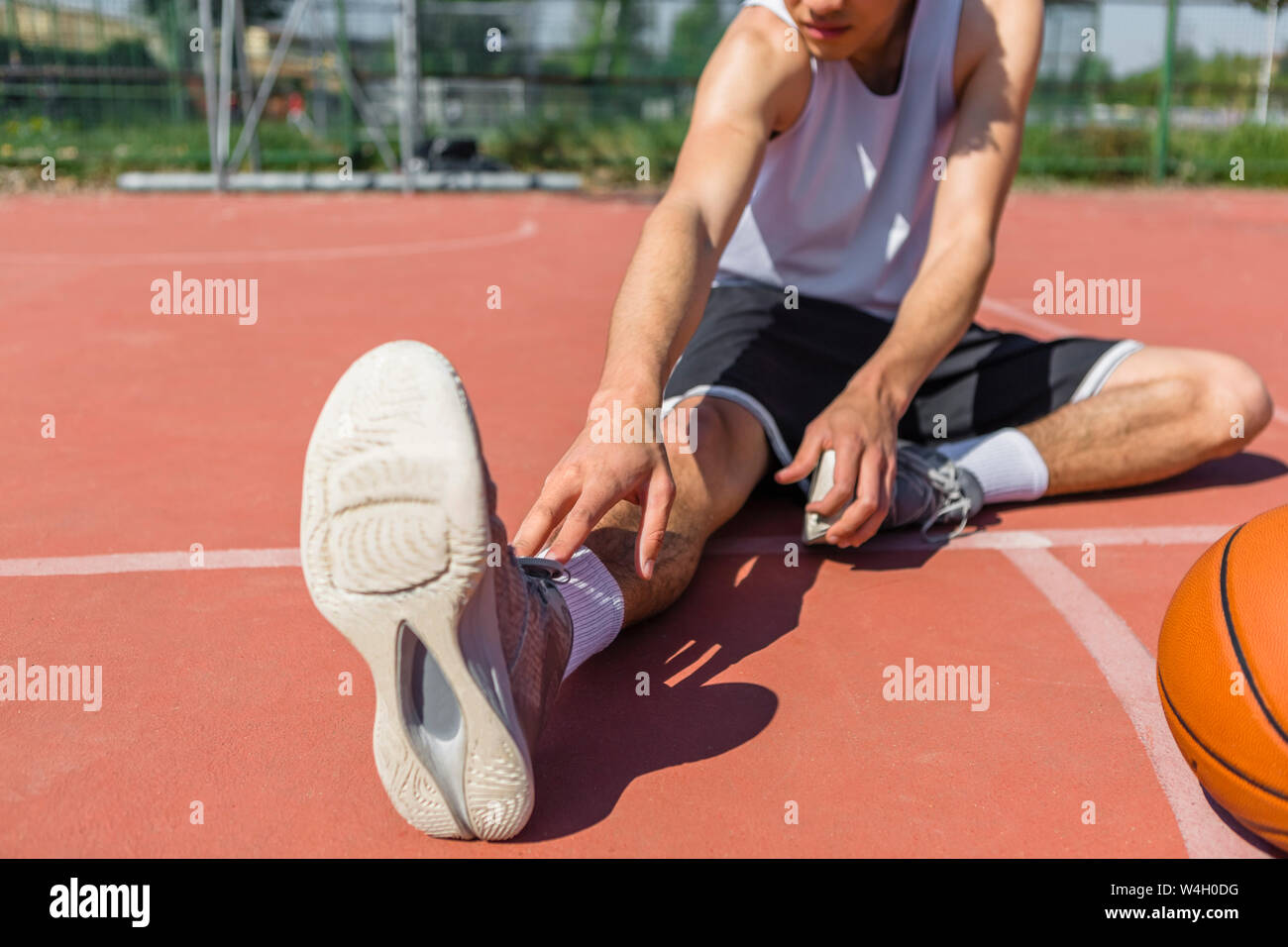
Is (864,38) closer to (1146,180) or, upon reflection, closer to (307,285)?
(307,285)

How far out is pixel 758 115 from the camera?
9.25 ft

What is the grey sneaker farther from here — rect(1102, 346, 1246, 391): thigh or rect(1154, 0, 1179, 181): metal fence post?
rect(1154, 0, 1179, 181): metal fence post

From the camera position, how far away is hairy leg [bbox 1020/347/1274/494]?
10.0 ft

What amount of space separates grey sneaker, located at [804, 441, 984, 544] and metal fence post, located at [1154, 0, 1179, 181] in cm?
1376

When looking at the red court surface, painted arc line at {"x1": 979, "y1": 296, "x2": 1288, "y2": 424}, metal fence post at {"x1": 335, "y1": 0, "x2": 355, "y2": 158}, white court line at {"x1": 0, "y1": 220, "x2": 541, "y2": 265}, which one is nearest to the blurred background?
metal fence post at {"x1": 335, "y1": 0, "x2": 355, "y2": 158}

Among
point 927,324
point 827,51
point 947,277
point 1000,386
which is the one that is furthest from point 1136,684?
point 827,51

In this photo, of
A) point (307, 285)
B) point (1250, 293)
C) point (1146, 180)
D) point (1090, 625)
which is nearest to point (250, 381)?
point (307, 285)

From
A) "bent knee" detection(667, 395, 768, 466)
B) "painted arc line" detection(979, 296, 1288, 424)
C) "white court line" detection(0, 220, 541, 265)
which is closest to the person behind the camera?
"bent knee" detection(667, 395, 768, 466)

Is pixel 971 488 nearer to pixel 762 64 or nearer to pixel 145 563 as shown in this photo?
pixel 762 64

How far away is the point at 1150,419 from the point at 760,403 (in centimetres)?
109

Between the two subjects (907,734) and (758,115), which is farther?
(758,115)

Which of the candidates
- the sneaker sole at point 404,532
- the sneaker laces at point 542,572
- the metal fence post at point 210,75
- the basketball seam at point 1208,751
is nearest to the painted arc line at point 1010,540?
the sneaker laces at point 542,572

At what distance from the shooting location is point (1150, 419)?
3.07 m

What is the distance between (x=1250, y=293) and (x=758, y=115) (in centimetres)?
529
